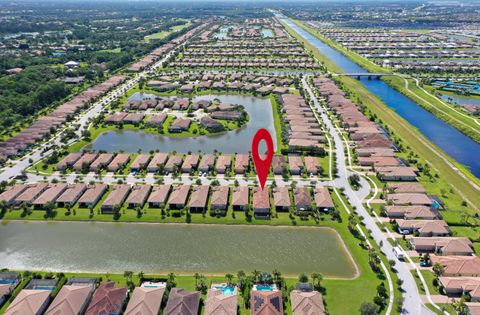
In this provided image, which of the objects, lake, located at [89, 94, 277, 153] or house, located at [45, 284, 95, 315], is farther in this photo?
lake, located at [89, 94, 277, 153]

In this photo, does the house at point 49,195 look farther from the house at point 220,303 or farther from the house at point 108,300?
the house at point 220,303

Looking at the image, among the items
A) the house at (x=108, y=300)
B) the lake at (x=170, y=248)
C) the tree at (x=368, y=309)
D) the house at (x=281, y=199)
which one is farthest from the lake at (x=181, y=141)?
the tree at (x=368, y=309)

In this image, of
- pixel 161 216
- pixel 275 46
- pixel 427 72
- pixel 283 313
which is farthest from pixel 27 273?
pixel 275 46

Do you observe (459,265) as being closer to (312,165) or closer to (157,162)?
(312,165)

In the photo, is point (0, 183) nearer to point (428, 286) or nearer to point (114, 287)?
point (114, 287)

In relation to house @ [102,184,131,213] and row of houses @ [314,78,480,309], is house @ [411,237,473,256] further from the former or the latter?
house @ [102,184,131,213]

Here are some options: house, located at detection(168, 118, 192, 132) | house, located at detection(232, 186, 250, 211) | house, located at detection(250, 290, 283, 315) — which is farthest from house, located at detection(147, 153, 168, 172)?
house, located at detection(250, 290, 283, 315)
